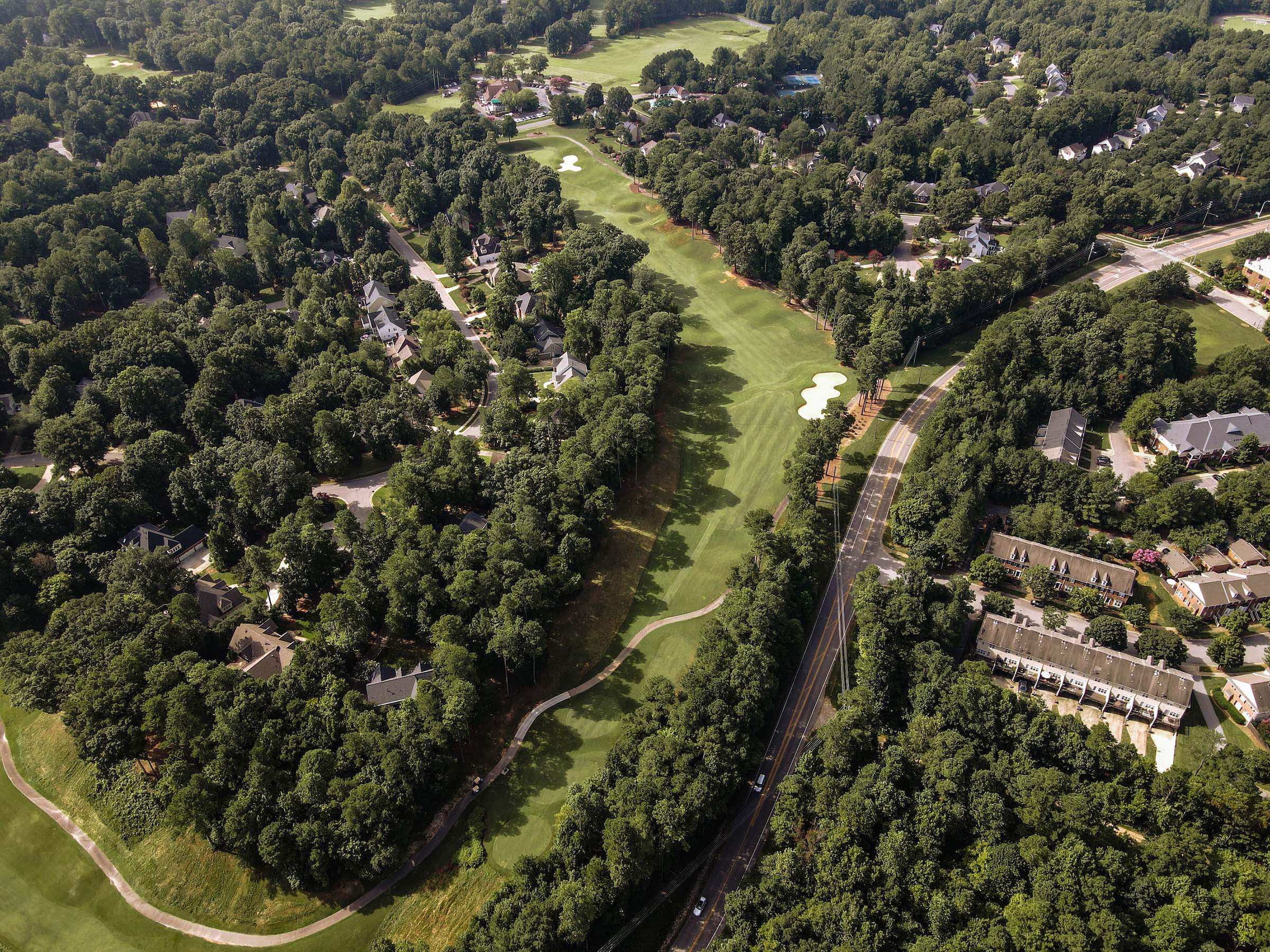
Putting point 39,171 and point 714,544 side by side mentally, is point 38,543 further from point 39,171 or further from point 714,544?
point 39,171

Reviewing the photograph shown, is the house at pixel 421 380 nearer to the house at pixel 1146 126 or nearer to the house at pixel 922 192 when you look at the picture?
the house at pixel 922 192

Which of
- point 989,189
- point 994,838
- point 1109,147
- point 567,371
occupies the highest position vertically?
point 1109,147

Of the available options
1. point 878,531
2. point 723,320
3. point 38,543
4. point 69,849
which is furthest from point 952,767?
point 38,543

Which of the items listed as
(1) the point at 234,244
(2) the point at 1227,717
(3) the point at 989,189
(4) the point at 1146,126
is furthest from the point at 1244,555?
(1) the point at 234,244

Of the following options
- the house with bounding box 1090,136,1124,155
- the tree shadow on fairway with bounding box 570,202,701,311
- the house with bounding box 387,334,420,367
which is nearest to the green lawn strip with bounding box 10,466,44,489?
the house with bounding box 387,334,420,367

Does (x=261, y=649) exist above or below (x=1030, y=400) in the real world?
below

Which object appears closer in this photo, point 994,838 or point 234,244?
point 994,838

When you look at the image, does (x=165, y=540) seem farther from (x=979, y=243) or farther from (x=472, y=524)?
(x=979, y=243)
